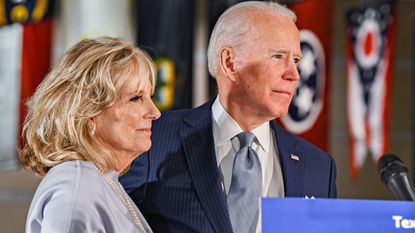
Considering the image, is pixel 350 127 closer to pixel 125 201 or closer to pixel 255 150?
pixel 255 150

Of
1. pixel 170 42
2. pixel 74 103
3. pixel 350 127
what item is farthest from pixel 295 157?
pixel 350 127

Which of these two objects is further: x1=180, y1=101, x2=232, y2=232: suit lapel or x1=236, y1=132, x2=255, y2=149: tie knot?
x1=236, y1=132, x2=255, y2=149: tie knot

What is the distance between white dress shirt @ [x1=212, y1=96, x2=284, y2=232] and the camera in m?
2.28

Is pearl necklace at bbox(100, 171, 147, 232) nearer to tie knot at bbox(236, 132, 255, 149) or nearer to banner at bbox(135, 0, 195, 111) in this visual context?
tie knot at bbox(236, 132, 255, 149)

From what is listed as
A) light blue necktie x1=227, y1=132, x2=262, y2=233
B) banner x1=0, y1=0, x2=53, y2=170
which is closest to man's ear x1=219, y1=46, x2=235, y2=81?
light blue necktie x1=227, y1=132, x2=262, y2=233

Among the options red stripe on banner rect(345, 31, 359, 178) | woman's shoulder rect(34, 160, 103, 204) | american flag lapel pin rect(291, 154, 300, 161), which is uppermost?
woman's shoulder rect(34, 160, 103, 204)

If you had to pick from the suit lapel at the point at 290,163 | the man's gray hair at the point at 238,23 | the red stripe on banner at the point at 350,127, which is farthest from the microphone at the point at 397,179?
the red stripe on banner at the point at 350,127

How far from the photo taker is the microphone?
2.09 m

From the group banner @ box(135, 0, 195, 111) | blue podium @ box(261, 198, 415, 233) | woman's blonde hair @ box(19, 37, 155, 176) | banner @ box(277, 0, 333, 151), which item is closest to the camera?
blue podium @ box(261, 198, 415, 233)

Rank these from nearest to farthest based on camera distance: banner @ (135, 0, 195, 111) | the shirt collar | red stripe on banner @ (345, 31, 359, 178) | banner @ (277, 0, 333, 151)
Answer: the shirt collar < banner @ (135, 0, 195, 111) < banner @ (277, 0, 333, 151) < red stripe on banner @ (345, 31, 359, 178)

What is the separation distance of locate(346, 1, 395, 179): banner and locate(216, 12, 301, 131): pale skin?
3983 mm

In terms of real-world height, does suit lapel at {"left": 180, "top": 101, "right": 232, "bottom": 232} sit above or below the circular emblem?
above

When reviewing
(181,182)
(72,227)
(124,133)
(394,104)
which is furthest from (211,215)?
(394,104)

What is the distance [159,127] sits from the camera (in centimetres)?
238
